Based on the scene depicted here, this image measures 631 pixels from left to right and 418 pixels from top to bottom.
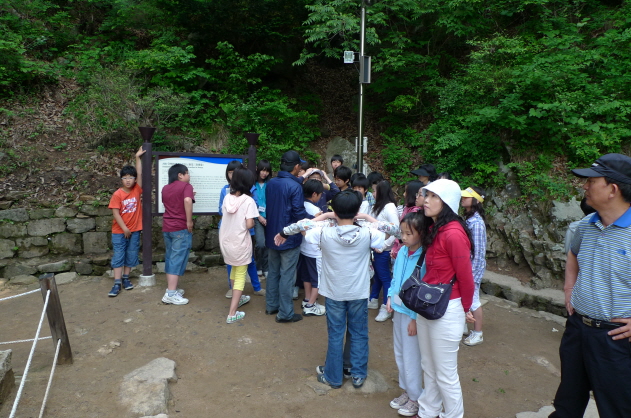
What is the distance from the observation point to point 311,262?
16.7ft

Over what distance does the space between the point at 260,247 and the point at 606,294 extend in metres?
4.54

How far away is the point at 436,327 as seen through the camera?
9.02 ft

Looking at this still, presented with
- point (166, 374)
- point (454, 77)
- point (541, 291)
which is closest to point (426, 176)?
point (541, 291)

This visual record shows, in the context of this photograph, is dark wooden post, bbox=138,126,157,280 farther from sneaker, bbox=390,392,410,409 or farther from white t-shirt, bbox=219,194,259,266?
sneaker, bbox=390,392,410,409

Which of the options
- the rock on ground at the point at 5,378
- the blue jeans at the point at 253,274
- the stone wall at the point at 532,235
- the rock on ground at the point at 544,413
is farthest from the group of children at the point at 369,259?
the stone wall at the point at 532,235

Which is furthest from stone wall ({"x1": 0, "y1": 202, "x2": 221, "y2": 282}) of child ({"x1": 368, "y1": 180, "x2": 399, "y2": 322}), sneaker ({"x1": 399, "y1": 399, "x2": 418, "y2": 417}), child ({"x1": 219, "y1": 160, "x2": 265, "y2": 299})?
sneaker ({"x1": 399, "y1": 399, "x2": 418, "y2": 417})

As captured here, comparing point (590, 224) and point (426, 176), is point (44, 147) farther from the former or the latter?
point (590, 224)

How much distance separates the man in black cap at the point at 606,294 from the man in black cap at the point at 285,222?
2882 millimetres

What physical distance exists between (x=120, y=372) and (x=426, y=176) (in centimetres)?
402

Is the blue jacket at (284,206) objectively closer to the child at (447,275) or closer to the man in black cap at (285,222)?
the man in black cap at (285,222)

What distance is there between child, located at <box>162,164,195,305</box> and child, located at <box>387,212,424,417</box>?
3.08m

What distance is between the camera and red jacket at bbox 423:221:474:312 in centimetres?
268

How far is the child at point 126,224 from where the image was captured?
5.58m

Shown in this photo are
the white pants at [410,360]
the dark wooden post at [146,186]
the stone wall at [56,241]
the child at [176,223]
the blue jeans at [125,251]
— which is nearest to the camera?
the white pants at [410,360]
